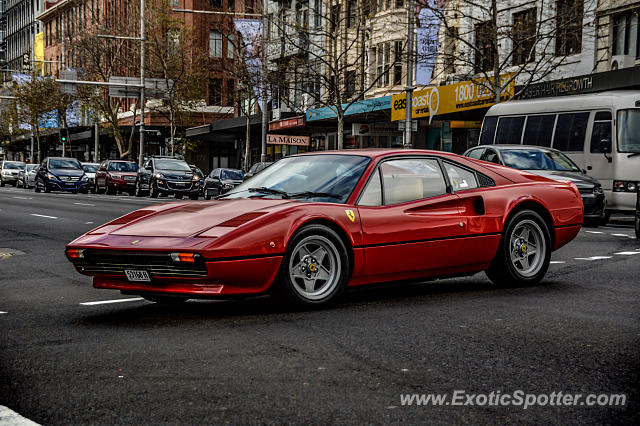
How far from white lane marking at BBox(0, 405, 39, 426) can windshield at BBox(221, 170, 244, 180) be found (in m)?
33.9

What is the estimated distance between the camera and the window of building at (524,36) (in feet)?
94.6

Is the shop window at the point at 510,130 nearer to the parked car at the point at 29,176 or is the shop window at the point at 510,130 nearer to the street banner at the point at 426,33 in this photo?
the street banner at the point at 426,33

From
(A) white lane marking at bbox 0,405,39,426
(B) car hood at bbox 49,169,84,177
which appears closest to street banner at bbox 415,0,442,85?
(B) car hood at bbox 49,169,84,177

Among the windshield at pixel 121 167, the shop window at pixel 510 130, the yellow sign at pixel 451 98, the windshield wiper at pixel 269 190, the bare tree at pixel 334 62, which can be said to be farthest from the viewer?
the windshield at pixel 121 167

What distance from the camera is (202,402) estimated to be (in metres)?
4.30

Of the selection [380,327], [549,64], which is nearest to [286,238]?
[380,327]

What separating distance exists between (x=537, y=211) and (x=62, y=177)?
37969 mm

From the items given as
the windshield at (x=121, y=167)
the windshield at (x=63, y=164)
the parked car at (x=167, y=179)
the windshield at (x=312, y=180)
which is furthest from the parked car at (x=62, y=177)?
the windshield at (x=312, y=180)

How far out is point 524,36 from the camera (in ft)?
100

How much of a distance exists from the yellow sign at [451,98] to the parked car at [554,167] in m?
8.89

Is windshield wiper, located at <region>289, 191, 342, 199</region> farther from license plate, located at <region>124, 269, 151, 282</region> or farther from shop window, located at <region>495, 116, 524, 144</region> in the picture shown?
shop window, located at <region>495, 116, 524, 144</region>

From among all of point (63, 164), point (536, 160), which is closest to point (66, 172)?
point (63, 164)

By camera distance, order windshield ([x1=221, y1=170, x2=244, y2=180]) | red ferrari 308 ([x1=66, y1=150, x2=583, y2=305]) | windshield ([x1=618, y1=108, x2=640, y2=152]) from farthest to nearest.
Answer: windshield ([x1=221, y1=170, x2=244, y2=180]) < windshield ([x1=618, y1=108, x2=640, y2=152]) < red ferrari 308 ([x1=66, y1=150, x2=583, y2=305])

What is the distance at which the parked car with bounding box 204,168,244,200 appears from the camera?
3747 centimetres
